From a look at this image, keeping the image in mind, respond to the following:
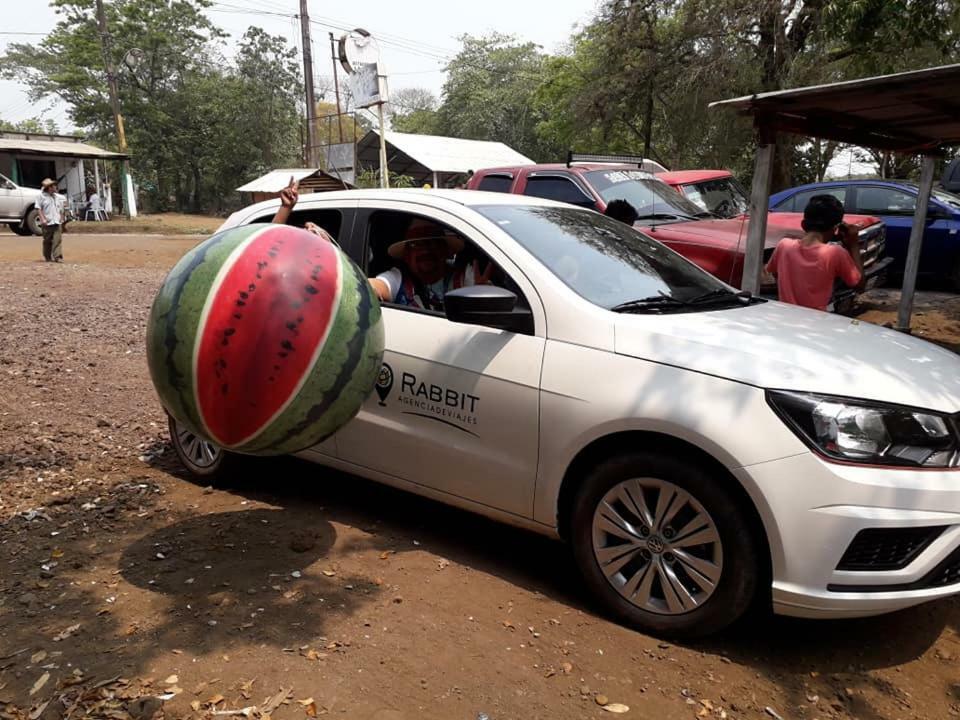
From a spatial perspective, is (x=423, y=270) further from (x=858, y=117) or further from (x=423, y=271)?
(x=858, y=117)

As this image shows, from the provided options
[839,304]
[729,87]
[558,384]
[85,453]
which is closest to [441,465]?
[558,384]

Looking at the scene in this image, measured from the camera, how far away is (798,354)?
2.92 metres

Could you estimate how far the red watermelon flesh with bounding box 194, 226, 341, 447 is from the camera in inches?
105

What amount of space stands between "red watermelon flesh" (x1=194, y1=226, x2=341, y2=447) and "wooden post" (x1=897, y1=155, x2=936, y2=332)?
21.7 ft

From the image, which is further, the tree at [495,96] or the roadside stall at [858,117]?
the tree at [495,96]

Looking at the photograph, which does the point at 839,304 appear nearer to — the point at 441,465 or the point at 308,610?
the point at 441,465

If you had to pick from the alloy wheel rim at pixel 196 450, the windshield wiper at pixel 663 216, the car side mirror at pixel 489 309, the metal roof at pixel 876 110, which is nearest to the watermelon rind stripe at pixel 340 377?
the car side mirror at pixel 489 309

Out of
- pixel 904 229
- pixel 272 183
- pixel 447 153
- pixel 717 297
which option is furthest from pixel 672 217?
pixel 272 183

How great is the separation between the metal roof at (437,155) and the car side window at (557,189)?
2047 cm

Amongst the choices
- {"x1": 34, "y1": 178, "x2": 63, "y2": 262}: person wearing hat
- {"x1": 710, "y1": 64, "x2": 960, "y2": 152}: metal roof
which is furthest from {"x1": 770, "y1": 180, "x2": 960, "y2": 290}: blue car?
{"x1": 34, "y1": 178, "x2": 63, "y2": 262}: person wearing hat

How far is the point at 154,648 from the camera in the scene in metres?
2.81

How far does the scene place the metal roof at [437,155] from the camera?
3009cm

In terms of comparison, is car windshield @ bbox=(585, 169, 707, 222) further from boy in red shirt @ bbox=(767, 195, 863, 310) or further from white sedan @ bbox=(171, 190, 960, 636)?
Result: white sedan @ bbox=(171, 190, 960, 636)

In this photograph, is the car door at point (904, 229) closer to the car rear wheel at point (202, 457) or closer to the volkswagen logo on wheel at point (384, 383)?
the volkswagen logo on wheel at point (384, 383)
